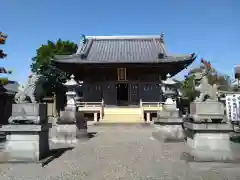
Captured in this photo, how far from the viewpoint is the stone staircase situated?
80.0ft

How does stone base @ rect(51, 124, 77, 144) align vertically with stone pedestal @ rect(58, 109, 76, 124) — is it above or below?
below

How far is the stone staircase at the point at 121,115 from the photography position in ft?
80.0

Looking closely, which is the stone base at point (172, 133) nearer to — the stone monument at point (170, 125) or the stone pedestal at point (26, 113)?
the stone monument at point (170, 125)

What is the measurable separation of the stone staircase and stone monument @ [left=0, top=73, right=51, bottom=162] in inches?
677

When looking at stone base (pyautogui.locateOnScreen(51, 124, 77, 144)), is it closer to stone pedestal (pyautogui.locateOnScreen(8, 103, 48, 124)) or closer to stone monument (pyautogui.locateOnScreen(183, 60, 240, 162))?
stone pedestal (pyautogui.locateOnScreen(8, 103, 48, 124))

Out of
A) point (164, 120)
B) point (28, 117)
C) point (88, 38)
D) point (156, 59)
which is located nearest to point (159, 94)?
point (156, 59)

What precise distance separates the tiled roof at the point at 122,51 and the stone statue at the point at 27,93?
20.3 metres

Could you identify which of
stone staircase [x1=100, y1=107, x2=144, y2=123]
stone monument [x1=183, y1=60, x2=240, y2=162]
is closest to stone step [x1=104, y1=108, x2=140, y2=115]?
stone staircase [x1=100, y1=107, x2=144, y2=123]

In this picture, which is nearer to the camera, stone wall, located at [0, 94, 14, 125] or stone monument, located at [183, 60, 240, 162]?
stone monument, located at [183, 60, 240, 162]

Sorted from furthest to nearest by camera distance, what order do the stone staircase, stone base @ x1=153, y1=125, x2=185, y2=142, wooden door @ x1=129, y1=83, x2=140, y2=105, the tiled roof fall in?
wooden door @ x1=129, y1=83, x2=140, y2=105 < the tiled roof < the stone staircase < stone base @ x1=153, y1=125, x2=185, y2=142

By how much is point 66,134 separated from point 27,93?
5116mm

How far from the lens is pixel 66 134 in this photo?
11.8 meters

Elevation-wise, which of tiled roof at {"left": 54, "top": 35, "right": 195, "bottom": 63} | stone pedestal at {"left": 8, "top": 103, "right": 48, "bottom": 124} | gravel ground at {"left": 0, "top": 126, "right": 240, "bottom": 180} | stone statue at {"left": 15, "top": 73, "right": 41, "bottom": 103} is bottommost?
gravel ground at {"left": 0, "top": 126, "right": 240, "bottom": 180}

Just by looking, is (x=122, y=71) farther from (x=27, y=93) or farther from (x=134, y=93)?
(x=27, y=93)
